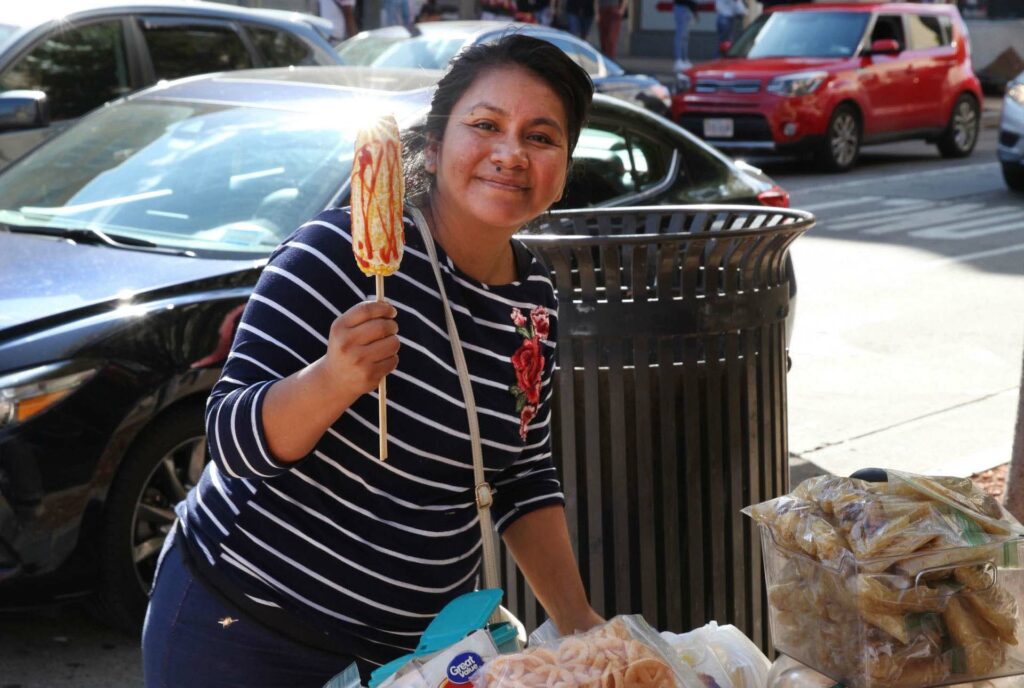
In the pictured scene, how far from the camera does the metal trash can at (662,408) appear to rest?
3.04 metres

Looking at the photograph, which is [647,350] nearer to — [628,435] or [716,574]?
[628,435]

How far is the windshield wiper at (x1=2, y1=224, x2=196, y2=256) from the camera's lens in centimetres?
478

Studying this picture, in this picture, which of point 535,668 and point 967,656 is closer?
point 535,668

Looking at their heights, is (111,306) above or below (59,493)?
above

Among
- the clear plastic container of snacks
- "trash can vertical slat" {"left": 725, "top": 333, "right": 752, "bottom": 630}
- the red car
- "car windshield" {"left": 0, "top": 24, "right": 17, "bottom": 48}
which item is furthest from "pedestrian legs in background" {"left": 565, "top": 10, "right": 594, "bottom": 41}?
the clear plastic container of snacks

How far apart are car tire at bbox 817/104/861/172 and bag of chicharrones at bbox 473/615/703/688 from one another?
14290 mm

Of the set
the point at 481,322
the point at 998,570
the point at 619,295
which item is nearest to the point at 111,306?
A: the point at 619,295

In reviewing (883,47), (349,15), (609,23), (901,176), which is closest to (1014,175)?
(901,176)

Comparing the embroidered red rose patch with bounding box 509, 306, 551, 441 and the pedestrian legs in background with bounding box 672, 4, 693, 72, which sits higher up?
the embroidered red rose patch with bounding box 509, 306, 551, 441

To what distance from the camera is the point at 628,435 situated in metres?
3.06

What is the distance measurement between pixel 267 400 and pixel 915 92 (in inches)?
620

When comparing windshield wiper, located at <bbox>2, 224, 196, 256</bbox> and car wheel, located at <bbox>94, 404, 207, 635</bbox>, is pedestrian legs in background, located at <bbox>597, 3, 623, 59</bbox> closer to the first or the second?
windshield wiper, located at <bbox>2, 224, 196, 256</bbox>

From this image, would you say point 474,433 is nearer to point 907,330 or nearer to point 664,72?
point 907,330

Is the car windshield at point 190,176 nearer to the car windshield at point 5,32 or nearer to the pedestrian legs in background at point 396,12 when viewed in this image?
the car windshield at point 5,32
